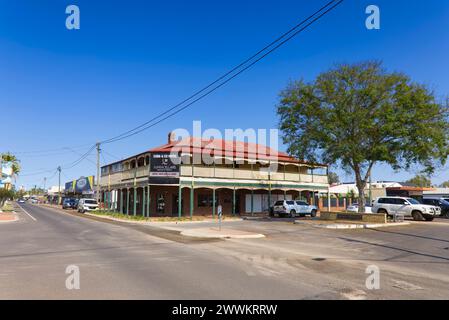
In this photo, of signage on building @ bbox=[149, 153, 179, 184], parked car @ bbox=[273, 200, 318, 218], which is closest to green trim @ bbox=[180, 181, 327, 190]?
signage on building @ bbox=[149, 153, 179, 184]

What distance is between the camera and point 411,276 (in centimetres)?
971

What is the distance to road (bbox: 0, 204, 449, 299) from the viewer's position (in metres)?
7.51

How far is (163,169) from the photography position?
34.5 metres

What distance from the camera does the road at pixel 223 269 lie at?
24.6 feet

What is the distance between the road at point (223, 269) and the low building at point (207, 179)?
58.3 ft

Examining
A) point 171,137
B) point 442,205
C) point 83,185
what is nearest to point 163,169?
point 171,137

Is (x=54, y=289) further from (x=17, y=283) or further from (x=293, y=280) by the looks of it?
(x=293, y=280)

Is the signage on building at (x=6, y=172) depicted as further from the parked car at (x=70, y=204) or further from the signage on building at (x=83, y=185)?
the signage on building at (x=83, y=185)

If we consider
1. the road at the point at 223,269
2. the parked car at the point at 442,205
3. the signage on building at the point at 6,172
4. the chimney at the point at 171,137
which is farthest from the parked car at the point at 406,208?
the signage on building at the point at 6,172

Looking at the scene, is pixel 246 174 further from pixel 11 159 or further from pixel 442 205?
pixel 11 159

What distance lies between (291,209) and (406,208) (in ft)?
31.4
